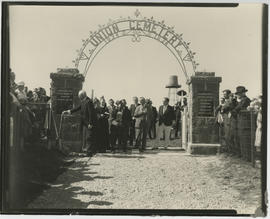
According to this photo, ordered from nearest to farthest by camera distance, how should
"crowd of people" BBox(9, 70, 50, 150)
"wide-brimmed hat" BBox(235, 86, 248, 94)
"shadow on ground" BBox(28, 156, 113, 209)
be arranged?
"shadow on ground" BBox(28, 156, 113, 209)
"crowd of people" BBox(9, 70, 50, 150)
"wide-brimmed hat" BBox(235, 86, 248, 94)

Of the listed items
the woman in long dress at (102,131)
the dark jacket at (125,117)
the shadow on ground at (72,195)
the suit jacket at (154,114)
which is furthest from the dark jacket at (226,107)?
the shadow on ground at (72,195)

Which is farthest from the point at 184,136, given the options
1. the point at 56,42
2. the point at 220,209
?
the point at 56,42

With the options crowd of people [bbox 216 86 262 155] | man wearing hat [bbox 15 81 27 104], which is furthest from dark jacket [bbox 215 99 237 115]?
man wearing hat [bbox 15 81 27 104]

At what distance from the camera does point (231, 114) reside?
909 centimetres

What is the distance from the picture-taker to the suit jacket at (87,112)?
358 inches

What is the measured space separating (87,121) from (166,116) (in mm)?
1483

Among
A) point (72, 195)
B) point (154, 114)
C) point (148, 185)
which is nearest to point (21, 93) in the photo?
point (72, 195)

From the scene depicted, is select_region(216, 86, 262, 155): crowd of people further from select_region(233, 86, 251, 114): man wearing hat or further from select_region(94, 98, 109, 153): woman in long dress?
select_region(94, 98, 109, 153): woman in long dress

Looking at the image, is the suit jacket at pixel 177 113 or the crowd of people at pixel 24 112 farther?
the suit jacket at pixel 177 113

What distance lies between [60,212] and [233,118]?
3.60m

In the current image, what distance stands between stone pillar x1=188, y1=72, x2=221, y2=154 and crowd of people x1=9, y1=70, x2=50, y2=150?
8.93 feet

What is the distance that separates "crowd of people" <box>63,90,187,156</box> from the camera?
356 inches

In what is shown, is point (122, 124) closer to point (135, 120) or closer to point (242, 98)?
point (135, 120)

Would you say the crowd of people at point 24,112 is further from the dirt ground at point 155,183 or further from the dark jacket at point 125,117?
the dark jacket at point 125,117
